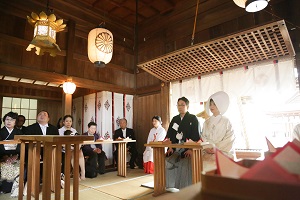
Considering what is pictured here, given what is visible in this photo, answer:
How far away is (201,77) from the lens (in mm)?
5012

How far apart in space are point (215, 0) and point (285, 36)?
3.00 m

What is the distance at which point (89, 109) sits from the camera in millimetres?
7562

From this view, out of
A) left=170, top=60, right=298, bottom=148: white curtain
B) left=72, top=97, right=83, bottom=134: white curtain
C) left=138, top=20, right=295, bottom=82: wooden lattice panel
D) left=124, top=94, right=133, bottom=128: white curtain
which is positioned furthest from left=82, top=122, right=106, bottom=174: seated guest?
left=170, top=60, right=298, bottom=148: white curtain

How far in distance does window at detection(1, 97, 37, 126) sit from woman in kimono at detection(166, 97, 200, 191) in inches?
272

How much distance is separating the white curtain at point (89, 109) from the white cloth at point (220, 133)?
460 cm

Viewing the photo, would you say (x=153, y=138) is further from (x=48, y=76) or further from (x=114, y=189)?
(x=48, y=76)

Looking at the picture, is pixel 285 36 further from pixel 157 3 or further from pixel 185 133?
pixel 157 3

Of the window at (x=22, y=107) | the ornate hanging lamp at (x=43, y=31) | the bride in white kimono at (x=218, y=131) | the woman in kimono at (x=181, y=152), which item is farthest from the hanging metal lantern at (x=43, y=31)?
the window at (x=22, y=107)

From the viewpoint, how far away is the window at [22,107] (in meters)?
7.79

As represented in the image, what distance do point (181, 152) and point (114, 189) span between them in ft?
5.26

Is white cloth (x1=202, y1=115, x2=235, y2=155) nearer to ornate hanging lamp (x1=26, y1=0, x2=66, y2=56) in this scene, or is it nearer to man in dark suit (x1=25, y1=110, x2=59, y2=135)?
ornate hanging lamp (x1=26, y1=0, x2=66, y2=56)

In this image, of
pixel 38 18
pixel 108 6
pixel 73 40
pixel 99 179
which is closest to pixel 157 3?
pixel 108 6

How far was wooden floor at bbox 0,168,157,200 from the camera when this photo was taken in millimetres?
3618

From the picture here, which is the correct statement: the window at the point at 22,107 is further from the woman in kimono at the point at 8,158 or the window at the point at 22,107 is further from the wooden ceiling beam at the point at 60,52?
the woman in kimono at the point at 8,158
